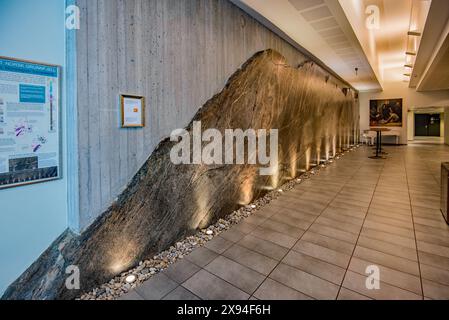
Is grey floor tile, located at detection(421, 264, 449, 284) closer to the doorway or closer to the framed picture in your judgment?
the framed picture

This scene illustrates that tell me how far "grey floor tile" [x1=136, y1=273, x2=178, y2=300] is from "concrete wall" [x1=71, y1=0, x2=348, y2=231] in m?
0.74

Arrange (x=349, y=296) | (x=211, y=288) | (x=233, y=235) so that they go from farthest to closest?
(x=233, y=235)
(x=211, y=288)
(x=349, y=296)

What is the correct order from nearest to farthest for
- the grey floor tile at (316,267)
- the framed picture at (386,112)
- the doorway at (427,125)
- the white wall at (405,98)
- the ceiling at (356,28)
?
the grey floor tile at (316,267) → the ceiling at (356,28) → the white wall at (405,98) → the framed picture at (386,112) → the doorway at (427,125)

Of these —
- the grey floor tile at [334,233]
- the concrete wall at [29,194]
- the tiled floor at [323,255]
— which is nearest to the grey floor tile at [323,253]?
the tiled floor at [323,255]

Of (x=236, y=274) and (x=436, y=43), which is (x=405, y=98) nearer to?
(x=436, y=43)

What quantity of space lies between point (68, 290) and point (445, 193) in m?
4.56

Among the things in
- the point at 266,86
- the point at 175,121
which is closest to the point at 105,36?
the point at 175,121

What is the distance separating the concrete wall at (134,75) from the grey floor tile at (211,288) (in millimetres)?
1034

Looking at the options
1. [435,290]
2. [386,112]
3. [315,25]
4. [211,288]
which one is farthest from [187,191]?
[386,112]

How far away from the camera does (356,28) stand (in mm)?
5113

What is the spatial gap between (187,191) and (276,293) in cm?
148

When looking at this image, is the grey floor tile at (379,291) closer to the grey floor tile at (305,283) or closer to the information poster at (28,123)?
the grey floor tile at (305,283)

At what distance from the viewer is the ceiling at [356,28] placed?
387 cm
